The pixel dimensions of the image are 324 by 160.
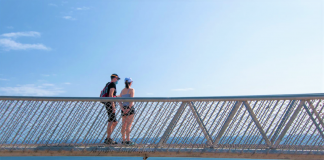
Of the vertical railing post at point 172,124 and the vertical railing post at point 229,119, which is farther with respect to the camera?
the vertical railing post at point 172,124

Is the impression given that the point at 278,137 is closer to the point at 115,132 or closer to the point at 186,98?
the point at 186,98

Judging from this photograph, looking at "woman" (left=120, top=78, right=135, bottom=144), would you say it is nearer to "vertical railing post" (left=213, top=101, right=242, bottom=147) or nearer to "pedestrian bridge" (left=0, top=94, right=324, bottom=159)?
"pedestrian bridge" (left=0, top=94, right=324, bottom=159)

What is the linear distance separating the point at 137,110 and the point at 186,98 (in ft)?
3.40

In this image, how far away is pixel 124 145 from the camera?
17.9 feet

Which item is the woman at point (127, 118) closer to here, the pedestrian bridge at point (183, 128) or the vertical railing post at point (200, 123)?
the pedestrian bridge at point (183, 128)

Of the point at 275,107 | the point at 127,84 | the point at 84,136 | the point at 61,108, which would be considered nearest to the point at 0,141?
the point at 61,108

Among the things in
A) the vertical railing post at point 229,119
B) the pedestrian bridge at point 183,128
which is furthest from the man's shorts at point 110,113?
the vertical railing post at point 229,119

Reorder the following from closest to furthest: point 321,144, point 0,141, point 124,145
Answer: point 321,144, point 124,145, point 0,141

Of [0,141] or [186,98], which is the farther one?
[0,141]

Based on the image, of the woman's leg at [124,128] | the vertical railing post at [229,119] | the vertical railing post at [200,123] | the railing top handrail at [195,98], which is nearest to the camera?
the railing top handrail at [195,98]

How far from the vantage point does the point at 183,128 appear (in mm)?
5332

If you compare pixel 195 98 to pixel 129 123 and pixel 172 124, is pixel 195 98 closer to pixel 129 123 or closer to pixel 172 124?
pixel 172 124

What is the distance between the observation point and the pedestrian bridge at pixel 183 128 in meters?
4.93

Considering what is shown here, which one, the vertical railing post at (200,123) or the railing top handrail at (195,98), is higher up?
the railing top handrail at (195,98)
